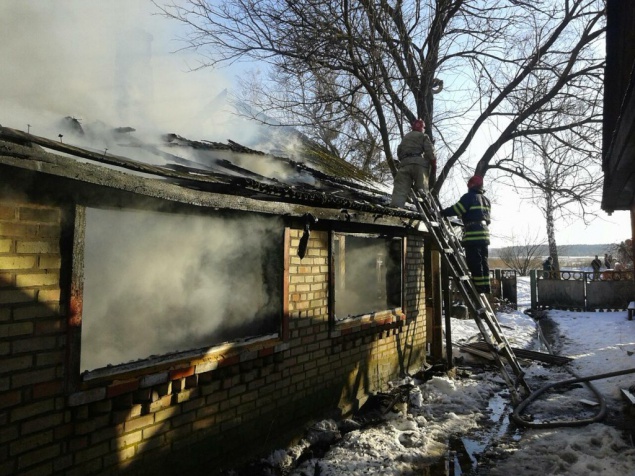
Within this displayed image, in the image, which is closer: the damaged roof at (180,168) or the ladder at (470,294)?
the damaged roof at (180,168)

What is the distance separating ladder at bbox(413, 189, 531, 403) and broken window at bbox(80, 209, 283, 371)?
2.86m

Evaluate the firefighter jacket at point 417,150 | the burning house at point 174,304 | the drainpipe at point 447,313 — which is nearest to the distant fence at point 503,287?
the drainpipe at point 447,313

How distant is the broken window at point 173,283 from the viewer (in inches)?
180

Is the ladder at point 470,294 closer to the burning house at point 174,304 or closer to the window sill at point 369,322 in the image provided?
the burning house at point 174,304

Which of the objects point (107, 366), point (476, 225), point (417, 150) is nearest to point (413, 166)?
point (417, 150)

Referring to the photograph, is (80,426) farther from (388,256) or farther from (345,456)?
(388,256)

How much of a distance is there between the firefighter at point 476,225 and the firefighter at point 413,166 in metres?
0.97

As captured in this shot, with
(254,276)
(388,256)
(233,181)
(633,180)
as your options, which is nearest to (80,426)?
(233,181)

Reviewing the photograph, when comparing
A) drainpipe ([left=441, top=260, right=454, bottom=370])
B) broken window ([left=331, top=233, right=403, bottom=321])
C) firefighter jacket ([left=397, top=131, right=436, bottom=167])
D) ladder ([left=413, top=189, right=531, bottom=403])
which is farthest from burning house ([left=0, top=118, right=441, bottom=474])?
broken window ([left=331, top=233, right=403, bottom=321])

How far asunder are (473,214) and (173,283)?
17.1 ft

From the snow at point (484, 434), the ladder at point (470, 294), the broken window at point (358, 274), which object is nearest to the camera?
the snow at point (484, 434)

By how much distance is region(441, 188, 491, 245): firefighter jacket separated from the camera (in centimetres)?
766

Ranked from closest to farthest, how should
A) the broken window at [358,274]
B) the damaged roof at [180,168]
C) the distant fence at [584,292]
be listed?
the damaged roof at [180,168] → the broken window at [358,274] → the distant fence at [584,292]

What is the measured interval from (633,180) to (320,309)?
413 centimetres
